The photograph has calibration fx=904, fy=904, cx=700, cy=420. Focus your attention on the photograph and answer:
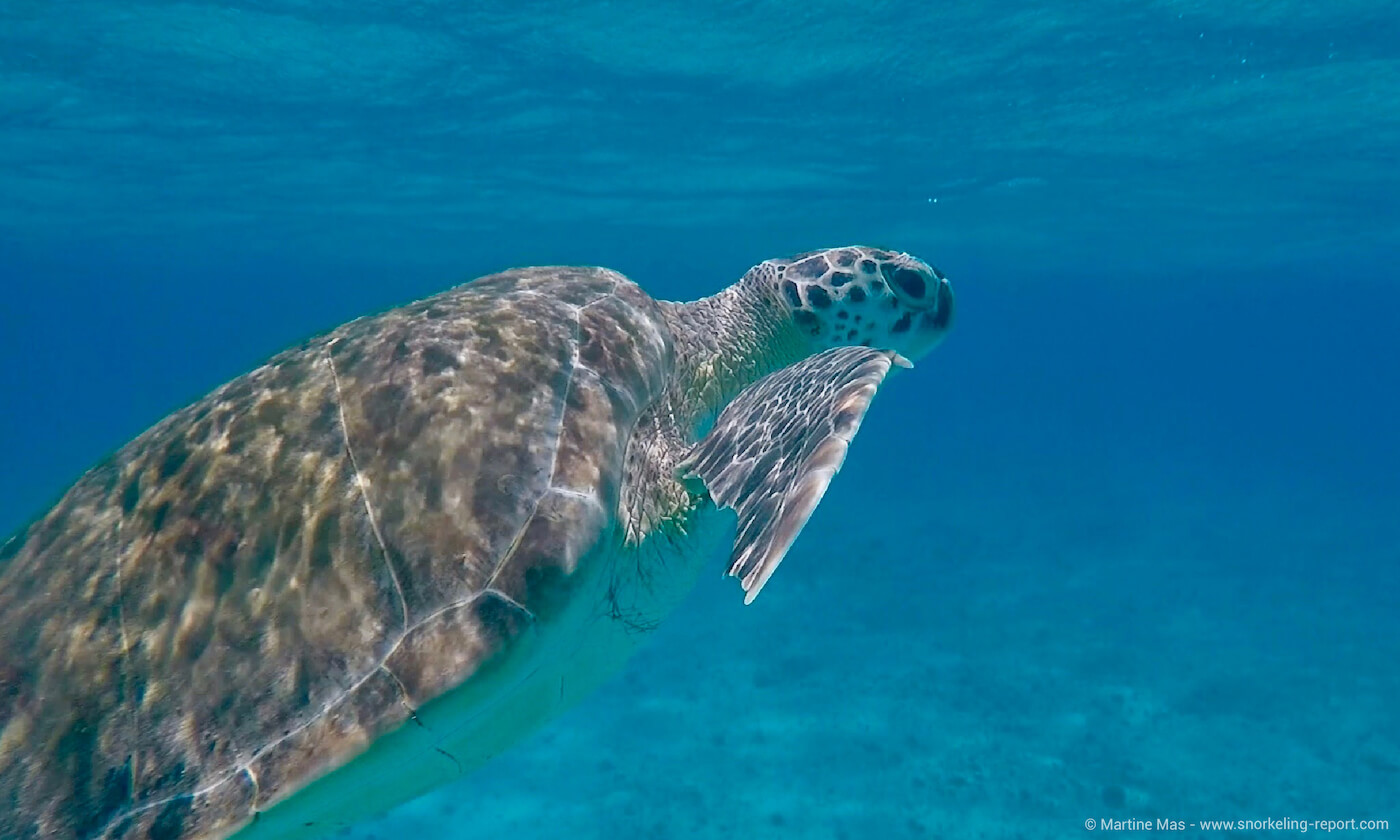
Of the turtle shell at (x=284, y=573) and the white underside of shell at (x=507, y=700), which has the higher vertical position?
the turtle shell at (x=284, y=573)

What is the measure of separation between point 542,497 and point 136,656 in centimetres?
133

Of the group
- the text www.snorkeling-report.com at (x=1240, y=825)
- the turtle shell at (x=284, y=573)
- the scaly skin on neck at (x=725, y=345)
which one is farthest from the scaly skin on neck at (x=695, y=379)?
the text www.snorkeling-report.com at (x=1240, y=825)

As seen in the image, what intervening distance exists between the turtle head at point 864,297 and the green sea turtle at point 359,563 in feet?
6.93

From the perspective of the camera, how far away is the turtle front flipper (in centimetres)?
293

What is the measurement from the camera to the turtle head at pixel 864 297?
610 cm

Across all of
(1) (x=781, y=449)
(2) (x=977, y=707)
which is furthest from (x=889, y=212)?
(1) (x=781, y=449)

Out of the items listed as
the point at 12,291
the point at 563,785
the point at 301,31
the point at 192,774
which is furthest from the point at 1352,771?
the point at 12,291

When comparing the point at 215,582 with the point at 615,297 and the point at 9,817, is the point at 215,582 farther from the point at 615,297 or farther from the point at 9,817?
the point at 615,297

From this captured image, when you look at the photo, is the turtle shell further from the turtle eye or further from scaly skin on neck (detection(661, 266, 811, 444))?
the turtle eye

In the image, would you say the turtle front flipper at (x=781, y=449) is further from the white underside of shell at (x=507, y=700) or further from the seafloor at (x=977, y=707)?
the seafloor at (x=977, y=707)

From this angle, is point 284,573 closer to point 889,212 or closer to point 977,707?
point 977,707

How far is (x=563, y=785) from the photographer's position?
403 inches

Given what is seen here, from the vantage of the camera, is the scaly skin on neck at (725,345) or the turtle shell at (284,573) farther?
the scaly skin on neck at (725,345)

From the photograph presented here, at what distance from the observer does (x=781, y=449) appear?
3.52 meters
